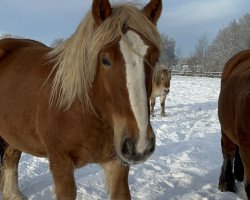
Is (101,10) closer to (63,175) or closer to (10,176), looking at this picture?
(63,175)

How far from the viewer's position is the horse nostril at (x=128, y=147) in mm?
2041

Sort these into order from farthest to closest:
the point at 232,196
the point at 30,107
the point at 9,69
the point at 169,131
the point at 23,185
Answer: the point at 169,131, the point at 23,185, the point at 232,196, the point at 9,69, the point at 30,107

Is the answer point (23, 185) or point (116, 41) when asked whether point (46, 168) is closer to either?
point (23, 185)

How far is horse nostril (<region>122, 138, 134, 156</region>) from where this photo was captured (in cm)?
204

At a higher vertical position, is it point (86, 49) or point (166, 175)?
point (86, 49)

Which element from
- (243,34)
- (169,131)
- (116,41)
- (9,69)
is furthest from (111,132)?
(243,34)

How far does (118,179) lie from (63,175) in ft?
1.56

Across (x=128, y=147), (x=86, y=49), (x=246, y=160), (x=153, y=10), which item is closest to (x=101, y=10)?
(x=86, y=49)

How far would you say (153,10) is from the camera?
256 centimetres

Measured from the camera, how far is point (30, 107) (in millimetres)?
3057

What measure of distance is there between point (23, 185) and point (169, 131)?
4673 millimetres

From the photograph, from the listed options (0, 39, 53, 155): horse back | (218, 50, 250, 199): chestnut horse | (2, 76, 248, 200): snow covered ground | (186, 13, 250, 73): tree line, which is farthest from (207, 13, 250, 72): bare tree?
(0, 39, 53, 155): horse back

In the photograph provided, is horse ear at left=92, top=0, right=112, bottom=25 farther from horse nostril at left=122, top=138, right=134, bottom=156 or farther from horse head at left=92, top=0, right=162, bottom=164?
horse nostril at left=122, top=138, right=134, bottom=156

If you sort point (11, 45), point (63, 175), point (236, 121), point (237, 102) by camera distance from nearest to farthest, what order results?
point (63, 175), point (236, 121), point (237, 102), point (11, 45)
